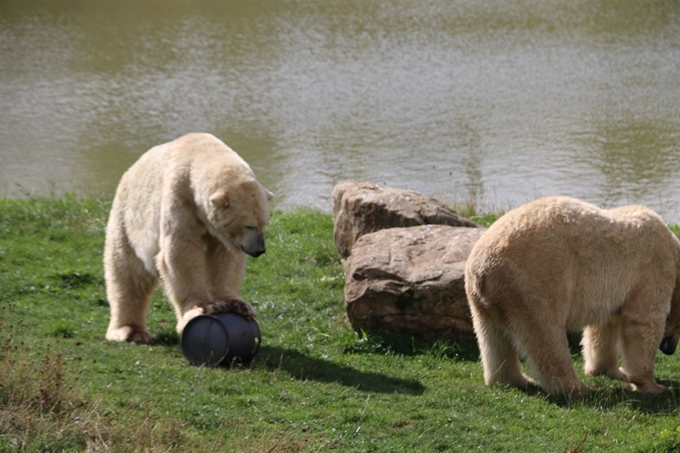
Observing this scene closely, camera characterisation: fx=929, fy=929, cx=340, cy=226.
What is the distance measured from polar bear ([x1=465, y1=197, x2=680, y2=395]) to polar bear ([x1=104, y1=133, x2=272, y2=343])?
2157 millimetres

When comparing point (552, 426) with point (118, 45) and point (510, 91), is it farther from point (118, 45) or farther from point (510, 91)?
point (118, 45)

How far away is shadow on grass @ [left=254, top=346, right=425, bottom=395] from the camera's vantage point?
25.9 ft

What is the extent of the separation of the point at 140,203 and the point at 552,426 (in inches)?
186

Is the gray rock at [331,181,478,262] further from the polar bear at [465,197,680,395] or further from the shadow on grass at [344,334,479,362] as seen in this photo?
the polar bear at [465,197,680,395]

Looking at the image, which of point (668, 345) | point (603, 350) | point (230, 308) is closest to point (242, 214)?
point (230, 308)

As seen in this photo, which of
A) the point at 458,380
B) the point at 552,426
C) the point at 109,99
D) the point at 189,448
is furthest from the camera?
the point at 109,99

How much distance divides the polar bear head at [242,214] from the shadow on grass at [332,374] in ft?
3.47

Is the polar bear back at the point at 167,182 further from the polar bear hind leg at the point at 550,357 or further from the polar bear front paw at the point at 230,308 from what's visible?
the polar bear hind leg at the point at 550,357

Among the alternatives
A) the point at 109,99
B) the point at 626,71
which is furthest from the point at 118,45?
the point at 626,71

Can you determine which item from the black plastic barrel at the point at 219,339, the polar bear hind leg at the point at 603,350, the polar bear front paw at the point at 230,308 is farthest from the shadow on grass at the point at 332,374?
the polar bear hind leg at the point at 603,350

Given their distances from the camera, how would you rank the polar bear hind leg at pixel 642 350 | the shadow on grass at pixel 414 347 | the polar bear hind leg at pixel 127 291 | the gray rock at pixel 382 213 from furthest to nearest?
the gray rock at pixel 382 213
the polar bear hind leg at pixel 127 291
the shadow on grass at pixel 414 347
the polar bear hind leg at pixel 642 350

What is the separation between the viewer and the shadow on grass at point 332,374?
790 centimetres

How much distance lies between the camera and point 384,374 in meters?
8.45

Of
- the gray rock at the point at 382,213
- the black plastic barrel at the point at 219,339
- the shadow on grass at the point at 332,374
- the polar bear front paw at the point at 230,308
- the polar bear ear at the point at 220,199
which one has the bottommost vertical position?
the shadow on grass at the point at 332,374
